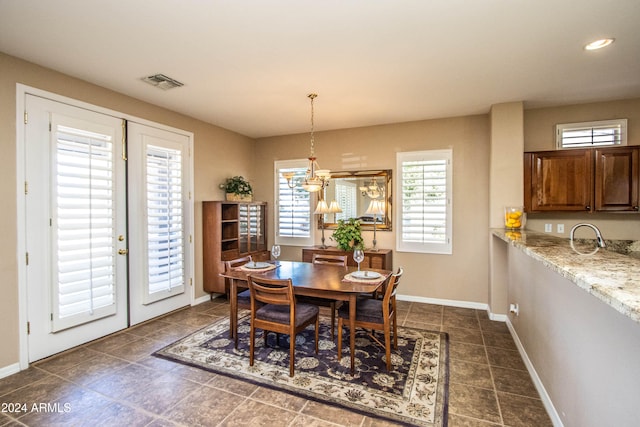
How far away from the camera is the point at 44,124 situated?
9.48 feet

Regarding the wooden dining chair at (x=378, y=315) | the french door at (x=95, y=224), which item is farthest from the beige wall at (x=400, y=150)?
the wooden dining chair at (x=378, y=315)

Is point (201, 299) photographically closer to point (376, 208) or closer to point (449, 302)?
point (376, 208)

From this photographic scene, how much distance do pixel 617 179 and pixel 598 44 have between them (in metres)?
1.90

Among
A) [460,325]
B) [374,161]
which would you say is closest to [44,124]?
[374,161]

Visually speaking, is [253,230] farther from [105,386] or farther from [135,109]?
[105,386]

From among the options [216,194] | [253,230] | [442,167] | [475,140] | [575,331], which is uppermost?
[475,140]

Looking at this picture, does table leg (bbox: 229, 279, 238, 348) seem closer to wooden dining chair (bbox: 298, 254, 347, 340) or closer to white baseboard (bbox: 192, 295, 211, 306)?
wooden dining chair (bbox: 298, 254, 347, 340)

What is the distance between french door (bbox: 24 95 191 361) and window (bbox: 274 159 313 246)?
70.9 inches

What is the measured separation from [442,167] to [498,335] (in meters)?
2.33

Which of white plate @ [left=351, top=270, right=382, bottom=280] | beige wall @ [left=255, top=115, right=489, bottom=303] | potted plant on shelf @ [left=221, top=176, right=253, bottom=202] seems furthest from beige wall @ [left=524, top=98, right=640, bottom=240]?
potted plant on shelf @ [left=221, top=176, right=253, bottom=202]

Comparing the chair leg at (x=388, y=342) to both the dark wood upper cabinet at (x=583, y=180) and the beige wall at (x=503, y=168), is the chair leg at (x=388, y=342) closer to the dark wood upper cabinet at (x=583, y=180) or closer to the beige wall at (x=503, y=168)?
the beige wall at (x=503, y=168)

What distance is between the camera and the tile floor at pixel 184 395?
2.11 metres

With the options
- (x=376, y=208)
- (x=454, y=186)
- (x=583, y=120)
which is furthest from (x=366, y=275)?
(x=583, y=120)

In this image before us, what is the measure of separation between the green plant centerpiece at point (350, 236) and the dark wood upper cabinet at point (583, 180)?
223 centimetres
